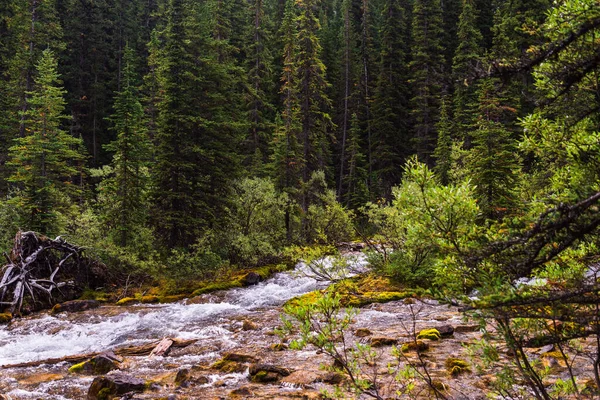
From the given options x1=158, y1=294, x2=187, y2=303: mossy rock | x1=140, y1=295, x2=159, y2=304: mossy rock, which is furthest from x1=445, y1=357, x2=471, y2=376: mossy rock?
x1=140, y1=295, x2=159, y2=304: mossy rock

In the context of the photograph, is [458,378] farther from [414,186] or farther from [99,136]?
[99,136]

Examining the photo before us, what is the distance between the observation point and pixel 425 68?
41.1m

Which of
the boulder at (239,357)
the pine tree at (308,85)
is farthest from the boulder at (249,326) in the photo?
the pine tree at (308,85)

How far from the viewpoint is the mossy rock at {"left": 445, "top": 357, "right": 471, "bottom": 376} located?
304 inches

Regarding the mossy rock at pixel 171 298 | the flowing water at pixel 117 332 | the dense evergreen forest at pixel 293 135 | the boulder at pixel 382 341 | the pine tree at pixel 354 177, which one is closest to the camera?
the dense evergreen forest at pixel 293 135

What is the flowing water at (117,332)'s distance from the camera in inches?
344

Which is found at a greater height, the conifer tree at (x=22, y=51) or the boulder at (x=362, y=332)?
the conifer tree at (x=22, y=51)

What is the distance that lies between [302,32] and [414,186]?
2797 centimetres

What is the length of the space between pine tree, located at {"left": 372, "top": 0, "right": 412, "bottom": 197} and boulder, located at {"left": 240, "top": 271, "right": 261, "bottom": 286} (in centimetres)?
2579

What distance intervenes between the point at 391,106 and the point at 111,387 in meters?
43.7

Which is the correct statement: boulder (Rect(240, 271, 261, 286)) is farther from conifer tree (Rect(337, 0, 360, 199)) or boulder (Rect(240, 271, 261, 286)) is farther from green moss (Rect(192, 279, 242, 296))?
conifer tree (Rect(337, 0, 360, 199))

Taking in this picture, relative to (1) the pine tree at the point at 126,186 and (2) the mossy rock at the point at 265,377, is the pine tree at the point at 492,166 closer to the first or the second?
(2) the mossy rock at the point at 265,377

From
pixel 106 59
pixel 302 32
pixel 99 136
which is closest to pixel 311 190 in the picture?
pixel 302 32

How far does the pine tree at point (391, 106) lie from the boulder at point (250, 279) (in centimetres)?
2579
